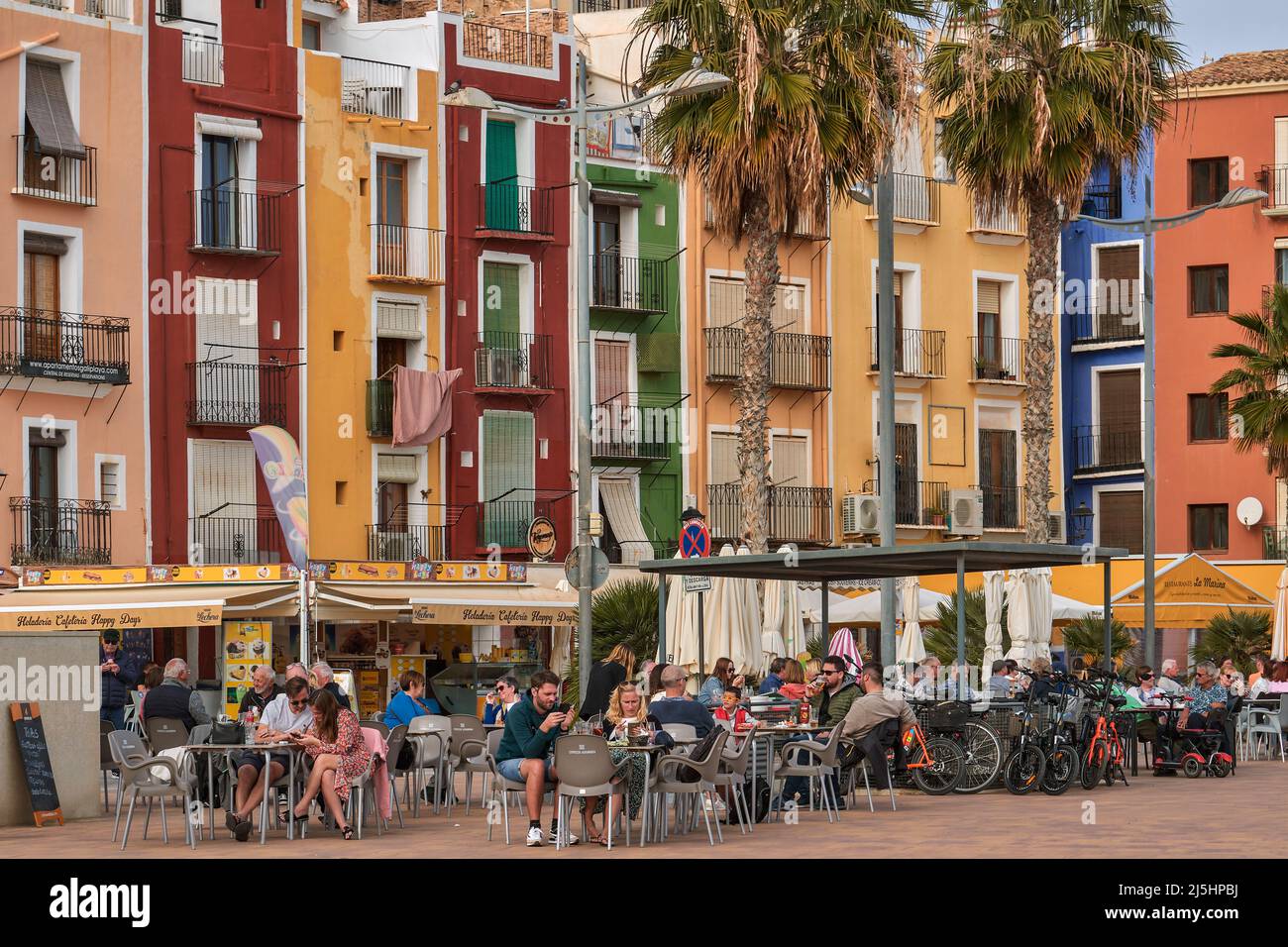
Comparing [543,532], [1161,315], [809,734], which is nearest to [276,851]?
[809,734]

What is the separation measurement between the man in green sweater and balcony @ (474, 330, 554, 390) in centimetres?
2655

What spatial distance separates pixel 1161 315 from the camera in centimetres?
5575

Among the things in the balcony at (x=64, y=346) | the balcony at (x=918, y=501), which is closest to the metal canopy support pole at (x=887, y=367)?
the balcony at (x=64, y=346)

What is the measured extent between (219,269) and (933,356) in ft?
56.5

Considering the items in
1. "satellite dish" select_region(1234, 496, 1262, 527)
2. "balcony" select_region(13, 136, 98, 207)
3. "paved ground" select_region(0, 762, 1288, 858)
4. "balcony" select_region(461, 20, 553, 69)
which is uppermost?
"balcony" select_region(461, 20, 553, 69)

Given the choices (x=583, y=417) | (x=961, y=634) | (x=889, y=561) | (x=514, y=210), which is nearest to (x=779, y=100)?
(x=514, y=210)

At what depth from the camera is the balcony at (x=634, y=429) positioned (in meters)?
47.4

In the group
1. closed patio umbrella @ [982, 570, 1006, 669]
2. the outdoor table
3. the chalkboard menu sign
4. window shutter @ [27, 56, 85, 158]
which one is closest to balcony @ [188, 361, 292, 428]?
window shutter @ [27, 56, 85, 158]

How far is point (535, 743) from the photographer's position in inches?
760

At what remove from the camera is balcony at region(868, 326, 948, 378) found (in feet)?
171

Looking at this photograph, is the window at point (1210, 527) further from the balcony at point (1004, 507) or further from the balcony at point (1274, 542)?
the balcony at point (1004, 507)

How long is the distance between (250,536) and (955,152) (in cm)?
1393

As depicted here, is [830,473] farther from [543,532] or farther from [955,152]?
[955,152]

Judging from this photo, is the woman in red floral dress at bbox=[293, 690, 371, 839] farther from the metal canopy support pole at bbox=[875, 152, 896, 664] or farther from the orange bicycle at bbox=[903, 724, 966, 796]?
the metal canopy support pole at bbox=[875, 152, 896, 664]
